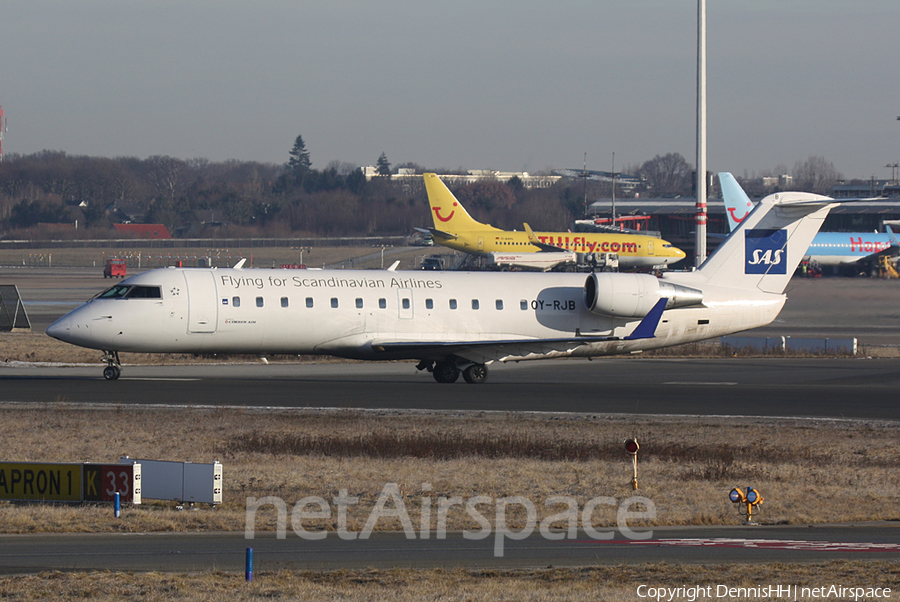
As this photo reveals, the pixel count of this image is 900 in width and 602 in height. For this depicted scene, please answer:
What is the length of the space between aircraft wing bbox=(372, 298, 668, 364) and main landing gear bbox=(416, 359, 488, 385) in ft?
1.15

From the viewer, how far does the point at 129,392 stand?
2873cm

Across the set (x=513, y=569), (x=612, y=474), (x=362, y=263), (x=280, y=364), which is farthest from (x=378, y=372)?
(x=362, y=263)

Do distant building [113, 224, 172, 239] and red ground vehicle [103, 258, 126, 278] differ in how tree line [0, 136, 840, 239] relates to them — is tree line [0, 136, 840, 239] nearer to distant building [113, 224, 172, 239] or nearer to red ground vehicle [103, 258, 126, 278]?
distant building [113, 224, 172, 239]

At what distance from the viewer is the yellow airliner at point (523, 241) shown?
93.4 meters

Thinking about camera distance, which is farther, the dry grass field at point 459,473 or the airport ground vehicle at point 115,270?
the airport ground vehicle at point 115,270

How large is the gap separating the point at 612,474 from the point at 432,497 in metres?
3.86

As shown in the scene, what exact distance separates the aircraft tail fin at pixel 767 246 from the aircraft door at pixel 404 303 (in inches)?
402

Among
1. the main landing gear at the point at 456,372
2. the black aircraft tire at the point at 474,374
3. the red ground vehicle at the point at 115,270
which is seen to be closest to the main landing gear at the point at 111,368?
the main landing gear at the point at 456,372

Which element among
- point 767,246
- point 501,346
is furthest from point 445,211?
point 501,346

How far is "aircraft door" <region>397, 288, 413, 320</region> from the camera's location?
104 ft

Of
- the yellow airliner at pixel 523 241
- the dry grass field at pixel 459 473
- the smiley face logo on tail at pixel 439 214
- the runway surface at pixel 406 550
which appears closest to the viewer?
the dry grass field at pixel 459 473

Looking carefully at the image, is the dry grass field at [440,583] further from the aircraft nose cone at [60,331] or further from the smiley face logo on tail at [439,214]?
the smiley face logo on tail at [439,214]

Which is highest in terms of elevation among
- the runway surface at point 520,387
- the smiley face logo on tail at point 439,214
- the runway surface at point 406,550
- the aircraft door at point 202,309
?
the smiley face logo on tail at point 439,214

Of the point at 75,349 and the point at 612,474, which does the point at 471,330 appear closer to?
the point at 612,474
